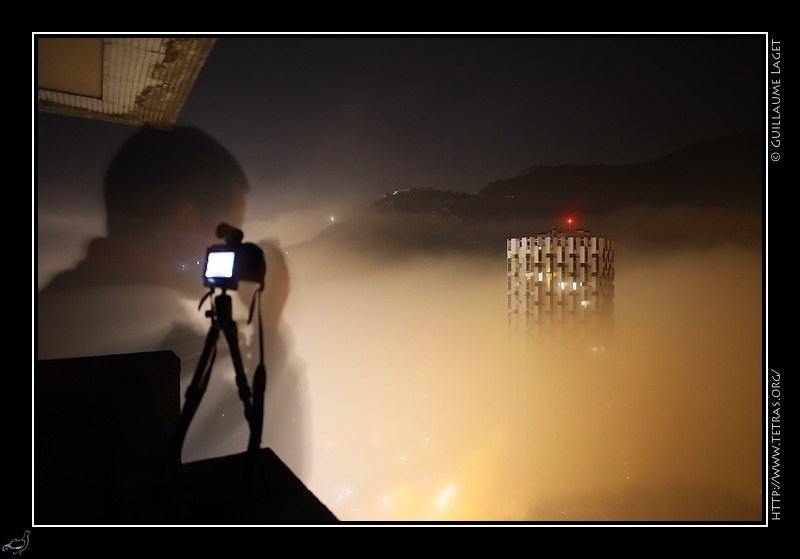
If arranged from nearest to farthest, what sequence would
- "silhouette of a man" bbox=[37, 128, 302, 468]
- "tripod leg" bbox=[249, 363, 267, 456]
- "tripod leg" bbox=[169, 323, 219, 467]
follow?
"tripod leg" bbox=[169, 323, 219, 467], "tripod leg" bbox=[249, 363, 267, 456], "silhouette of a man" bbox=[37, 128, 302, 468]

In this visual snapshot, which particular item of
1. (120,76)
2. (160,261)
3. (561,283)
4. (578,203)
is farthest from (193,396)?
(578,203)

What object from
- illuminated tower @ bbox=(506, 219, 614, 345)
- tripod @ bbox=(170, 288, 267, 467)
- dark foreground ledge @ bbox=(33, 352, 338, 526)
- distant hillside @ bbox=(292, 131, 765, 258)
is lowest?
dark foreground ledge @ bbox=(33, 352, 338, 526)

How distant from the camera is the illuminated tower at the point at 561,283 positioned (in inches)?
87.2

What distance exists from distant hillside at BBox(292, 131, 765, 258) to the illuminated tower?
0.10m

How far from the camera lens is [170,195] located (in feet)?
7.36

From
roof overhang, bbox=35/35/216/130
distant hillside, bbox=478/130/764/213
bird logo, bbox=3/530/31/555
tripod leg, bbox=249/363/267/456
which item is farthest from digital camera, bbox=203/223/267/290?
bird logo, bbox=3/530/31/555

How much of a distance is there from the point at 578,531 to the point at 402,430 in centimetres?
106

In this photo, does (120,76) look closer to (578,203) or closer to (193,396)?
(193,396)

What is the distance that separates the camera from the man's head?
7.29 ft

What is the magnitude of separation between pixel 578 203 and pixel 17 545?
355 centimetres

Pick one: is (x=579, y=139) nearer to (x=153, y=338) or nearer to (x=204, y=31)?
(x=204, y=31)

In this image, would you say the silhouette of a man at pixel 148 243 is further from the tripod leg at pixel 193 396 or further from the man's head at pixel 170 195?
the tripod leg at pixel 193 396

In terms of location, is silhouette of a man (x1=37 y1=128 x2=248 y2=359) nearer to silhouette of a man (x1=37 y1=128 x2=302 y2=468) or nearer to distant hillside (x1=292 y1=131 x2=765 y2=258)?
silhouette of a man (x1=37 y1=128 x2=302 y2=468)

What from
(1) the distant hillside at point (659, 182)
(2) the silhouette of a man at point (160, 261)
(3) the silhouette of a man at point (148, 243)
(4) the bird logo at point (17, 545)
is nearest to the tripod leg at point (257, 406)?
(2) the silhouette of a man at point (160, 261)
